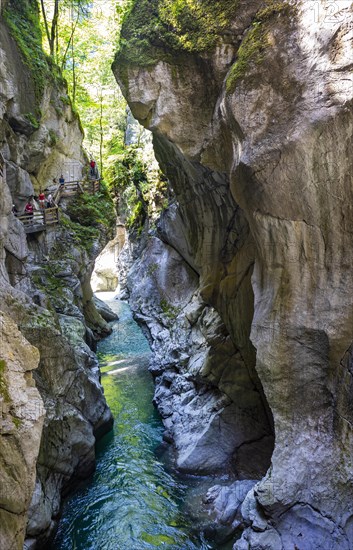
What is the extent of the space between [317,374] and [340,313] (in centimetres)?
148

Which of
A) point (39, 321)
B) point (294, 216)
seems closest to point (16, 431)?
point (39, 321)

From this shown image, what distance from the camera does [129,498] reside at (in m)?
11.7

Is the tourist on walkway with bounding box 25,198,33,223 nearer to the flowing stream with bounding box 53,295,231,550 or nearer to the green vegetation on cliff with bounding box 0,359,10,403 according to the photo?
the flowing stream with bounding box 53,295,231,550

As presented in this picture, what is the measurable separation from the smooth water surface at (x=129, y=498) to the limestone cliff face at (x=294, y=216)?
109 inches

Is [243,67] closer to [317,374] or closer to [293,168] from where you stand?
[293,168]

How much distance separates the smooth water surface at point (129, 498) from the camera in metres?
10.2

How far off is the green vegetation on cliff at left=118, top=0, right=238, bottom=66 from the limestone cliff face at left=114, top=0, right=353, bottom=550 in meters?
0.11

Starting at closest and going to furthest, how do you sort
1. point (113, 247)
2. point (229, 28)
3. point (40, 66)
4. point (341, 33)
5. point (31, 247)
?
point (341, 33)
point (229, 28)
point (31, 247)
point (40, 66)
point (113, 247)

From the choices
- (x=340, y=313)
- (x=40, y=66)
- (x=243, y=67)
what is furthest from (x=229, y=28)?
(x=40, y=66)

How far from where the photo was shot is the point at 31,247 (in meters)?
18.0

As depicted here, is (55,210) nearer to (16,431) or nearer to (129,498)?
(129,498)

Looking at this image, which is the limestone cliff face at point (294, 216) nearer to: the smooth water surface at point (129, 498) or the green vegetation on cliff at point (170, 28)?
the green vegetation on cliff at point (170, 28)

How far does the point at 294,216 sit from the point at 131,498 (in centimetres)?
899

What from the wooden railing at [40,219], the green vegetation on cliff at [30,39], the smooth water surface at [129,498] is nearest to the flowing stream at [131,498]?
the smooth water surface at [129,498]
